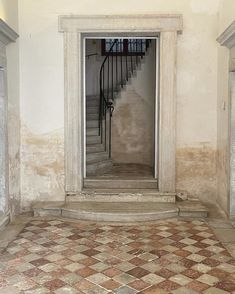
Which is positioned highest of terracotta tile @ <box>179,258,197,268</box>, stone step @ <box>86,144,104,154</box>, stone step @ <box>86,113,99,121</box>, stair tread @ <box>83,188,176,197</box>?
stone step @ <box>86,113,99,121</box>

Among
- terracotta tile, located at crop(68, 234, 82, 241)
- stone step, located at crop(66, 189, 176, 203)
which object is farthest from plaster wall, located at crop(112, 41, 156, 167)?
terracotta tile, located at crop(68, 234, 82, 241)

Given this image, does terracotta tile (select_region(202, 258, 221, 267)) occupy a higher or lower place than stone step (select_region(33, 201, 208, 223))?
lower

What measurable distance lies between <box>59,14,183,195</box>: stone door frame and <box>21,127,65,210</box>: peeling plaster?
6.0 inches

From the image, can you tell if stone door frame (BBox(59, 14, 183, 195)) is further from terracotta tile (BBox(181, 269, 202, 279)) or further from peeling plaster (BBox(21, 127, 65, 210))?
terracotta tile (BBox(181, 269, 202, 279))

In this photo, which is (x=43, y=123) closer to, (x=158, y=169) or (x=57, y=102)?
(x=57, y=102)

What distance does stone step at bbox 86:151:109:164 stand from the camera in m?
7.86

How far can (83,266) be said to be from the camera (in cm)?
416

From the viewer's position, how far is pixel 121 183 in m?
6.64

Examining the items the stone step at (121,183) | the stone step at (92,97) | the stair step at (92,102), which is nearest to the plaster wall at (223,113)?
the stone step at (121,183)

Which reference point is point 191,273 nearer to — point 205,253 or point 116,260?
point 205,253

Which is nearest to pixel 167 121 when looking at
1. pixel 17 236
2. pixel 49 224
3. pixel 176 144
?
pixel 176 144

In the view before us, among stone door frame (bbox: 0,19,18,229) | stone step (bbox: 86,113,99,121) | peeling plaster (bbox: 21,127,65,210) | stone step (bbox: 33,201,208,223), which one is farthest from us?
stone step (bbox: 86,113,99,121)

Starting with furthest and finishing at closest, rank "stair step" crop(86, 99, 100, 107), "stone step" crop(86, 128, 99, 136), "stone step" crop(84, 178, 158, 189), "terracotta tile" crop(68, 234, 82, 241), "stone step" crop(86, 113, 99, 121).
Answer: "stair step" crop(86, 99, 100, 107), "stone step" crop(86, 113, 99, 121), "stone step" crop(86, 128, 99, 136), "stone step" crop(84, 178, 158, 189), "terracotta tile" crop(68, 234, 82, 241)

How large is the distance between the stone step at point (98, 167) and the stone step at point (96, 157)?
0.09 metres
